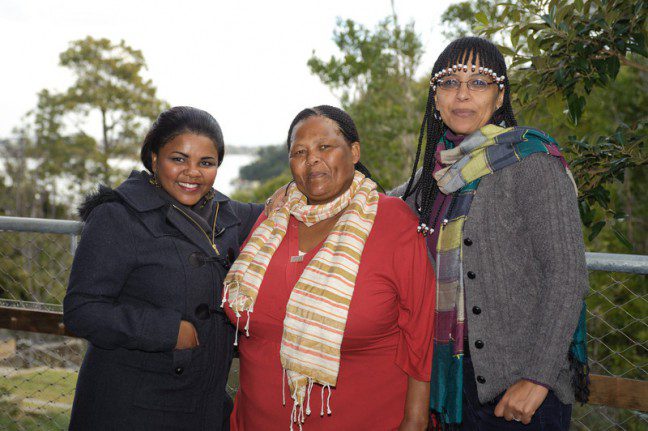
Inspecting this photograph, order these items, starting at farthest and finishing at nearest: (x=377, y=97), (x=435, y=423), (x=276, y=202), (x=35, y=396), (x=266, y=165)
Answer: (x=266, y=165) → (x=377, y=97) → (x=35, y=396) → (x=276, y=202) → (x=435, y=423)

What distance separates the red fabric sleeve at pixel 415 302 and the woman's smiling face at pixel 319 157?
405 mm

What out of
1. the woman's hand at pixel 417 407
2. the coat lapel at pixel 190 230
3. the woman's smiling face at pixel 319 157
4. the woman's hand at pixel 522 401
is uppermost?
the woman's smiling face at pixel 319 157

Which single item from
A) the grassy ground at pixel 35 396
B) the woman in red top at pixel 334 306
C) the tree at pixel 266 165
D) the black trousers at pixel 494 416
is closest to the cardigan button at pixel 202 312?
the woman in red top at pixel 334 306

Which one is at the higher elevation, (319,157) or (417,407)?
(319,157)

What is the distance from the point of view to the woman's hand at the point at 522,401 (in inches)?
72.4

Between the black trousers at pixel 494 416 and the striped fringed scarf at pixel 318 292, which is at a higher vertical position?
the striped fringed scarf at pixel 318 292

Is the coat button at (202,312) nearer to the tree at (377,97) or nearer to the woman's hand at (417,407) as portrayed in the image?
the woman's hand at (417,407)

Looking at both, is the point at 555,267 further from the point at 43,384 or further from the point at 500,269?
the point at 43,384

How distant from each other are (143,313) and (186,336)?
0.19 meters

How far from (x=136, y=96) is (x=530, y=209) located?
96.5 ft

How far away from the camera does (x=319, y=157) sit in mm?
2316

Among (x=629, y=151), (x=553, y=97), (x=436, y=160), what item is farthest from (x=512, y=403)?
(x=553, y=97)

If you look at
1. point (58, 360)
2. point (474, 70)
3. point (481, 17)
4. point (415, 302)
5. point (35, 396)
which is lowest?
point (35, 396)

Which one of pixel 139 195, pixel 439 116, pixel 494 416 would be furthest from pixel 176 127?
pixel 494 416
